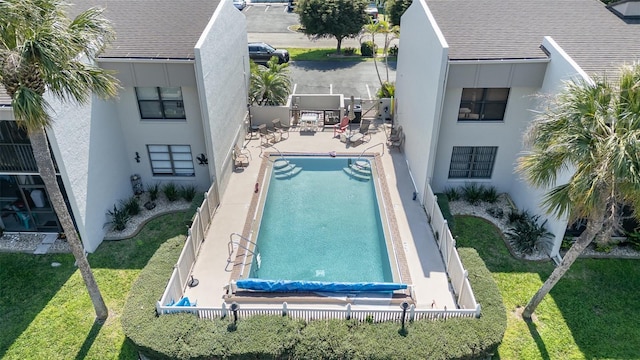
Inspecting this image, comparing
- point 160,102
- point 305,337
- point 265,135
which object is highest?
point 160,102

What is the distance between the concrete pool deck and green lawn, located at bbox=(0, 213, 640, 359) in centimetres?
159

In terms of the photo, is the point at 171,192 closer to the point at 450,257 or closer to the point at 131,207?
the point at 131,207

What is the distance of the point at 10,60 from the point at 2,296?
908cm

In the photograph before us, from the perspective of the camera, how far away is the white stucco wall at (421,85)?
1688 centimetres


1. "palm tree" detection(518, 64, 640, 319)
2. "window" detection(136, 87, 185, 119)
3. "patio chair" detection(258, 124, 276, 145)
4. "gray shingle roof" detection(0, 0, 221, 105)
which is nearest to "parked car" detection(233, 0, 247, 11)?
"patio chair" detection(258, 124, 276, 145)

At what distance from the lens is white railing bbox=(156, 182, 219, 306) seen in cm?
1331

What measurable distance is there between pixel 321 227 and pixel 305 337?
6432 millimetres

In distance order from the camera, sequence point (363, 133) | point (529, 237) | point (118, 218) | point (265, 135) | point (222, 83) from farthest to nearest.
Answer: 1. point (363, 133)
2. point (265, 135)
3. point (222, 83)
4. point (118, 218)
5. point (529, 237)

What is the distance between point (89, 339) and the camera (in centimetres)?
1300

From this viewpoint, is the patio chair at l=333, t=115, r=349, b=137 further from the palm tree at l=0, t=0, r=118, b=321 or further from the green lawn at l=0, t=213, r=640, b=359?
the palm tree at l=0, t=0, r=118, b=321

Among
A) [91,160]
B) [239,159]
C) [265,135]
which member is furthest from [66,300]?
[265,135]

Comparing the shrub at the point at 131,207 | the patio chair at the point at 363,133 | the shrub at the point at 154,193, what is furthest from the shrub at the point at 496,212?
the shrub at the point at 131,207

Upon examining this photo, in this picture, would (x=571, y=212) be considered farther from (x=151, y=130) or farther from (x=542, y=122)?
(x=151, y=130)

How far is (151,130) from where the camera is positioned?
18.6 m
